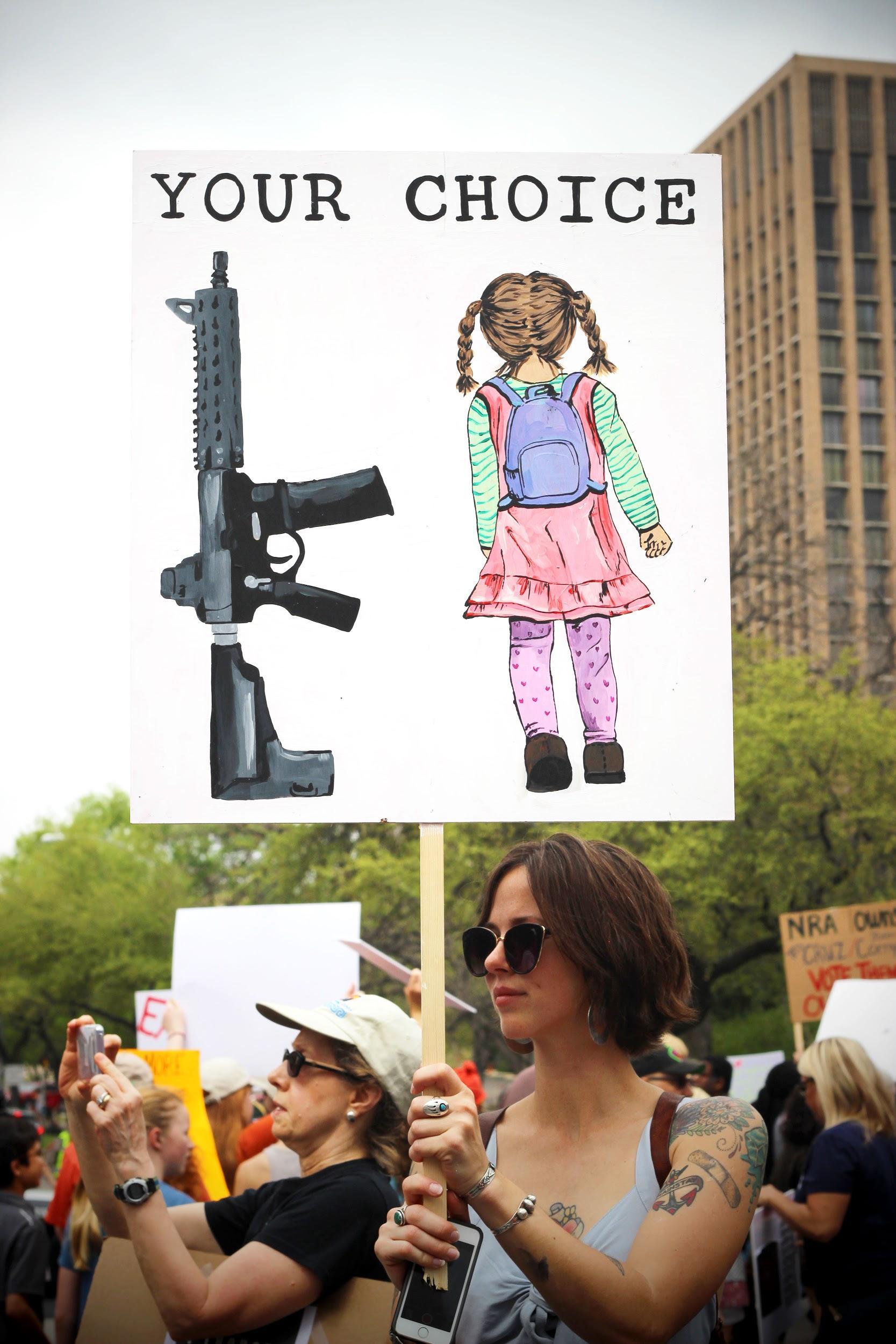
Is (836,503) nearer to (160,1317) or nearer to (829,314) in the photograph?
(829,314)

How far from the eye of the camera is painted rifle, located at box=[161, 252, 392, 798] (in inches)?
123

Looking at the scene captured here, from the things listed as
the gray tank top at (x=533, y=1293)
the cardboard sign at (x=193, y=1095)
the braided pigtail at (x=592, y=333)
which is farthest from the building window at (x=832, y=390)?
the gray tank top at (x=533, y=1293)

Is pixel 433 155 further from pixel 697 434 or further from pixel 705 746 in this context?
pixel 705 746

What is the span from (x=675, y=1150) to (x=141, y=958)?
3662 centimetres

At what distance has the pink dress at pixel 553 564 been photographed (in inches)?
126

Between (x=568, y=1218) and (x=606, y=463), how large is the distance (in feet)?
5.38

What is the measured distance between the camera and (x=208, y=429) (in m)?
3.22

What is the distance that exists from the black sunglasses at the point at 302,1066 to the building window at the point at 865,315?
2958 inches

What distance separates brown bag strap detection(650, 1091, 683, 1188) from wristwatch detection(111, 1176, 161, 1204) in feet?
3.47

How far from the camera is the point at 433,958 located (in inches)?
110

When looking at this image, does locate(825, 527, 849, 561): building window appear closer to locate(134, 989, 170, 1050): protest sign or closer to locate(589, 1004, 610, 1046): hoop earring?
locate(134, 989, 170, 1050): protest sign

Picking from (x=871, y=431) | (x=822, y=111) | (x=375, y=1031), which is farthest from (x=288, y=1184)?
(x=822, y=111)

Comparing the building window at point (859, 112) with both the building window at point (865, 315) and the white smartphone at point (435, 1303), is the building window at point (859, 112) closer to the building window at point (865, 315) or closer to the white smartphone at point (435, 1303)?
the building window at point (865, 315)

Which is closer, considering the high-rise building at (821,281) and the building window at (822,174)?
the high-rise building at (821,281)
